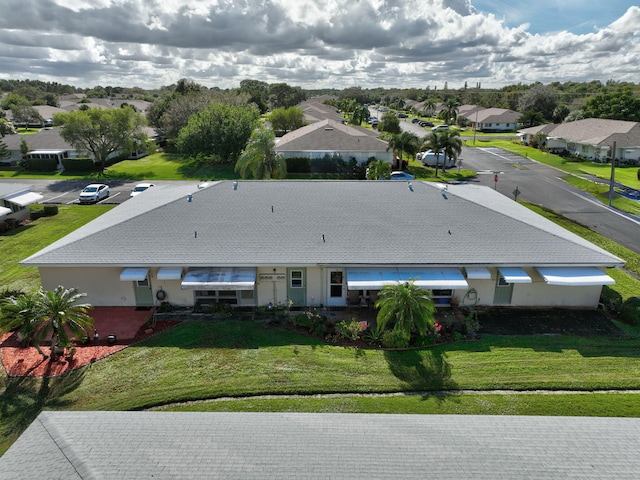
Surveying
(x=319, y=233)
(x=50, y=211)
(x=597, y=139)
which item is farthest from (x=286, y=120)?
(x=319, y=233)

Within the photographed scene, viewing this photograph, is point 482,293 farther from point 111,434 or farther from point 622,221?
point 622,221

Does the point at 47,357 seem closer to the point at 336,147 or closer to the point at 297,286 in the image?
the point at 297,286

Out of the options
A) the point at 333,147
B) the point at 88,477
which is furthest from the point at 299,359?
the point at 333,147

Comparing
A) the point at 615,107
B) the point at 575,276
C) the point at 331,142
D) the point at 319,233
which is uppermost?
the point at 615,107

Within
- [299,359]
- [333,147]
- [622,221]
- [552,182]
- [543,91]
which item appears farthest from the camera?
[543,91]

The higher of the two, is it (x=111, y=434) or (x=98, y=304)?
(x=111, y=434)

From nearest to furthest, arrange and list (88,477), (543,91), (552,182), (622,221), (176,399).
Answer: (88,477) → (176,399) → (622,221) → (552,182) → (543,91)

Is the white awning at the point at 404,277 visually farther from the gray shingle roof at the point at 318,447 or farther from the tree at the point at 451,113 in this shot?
the tree at the point at 451,113
